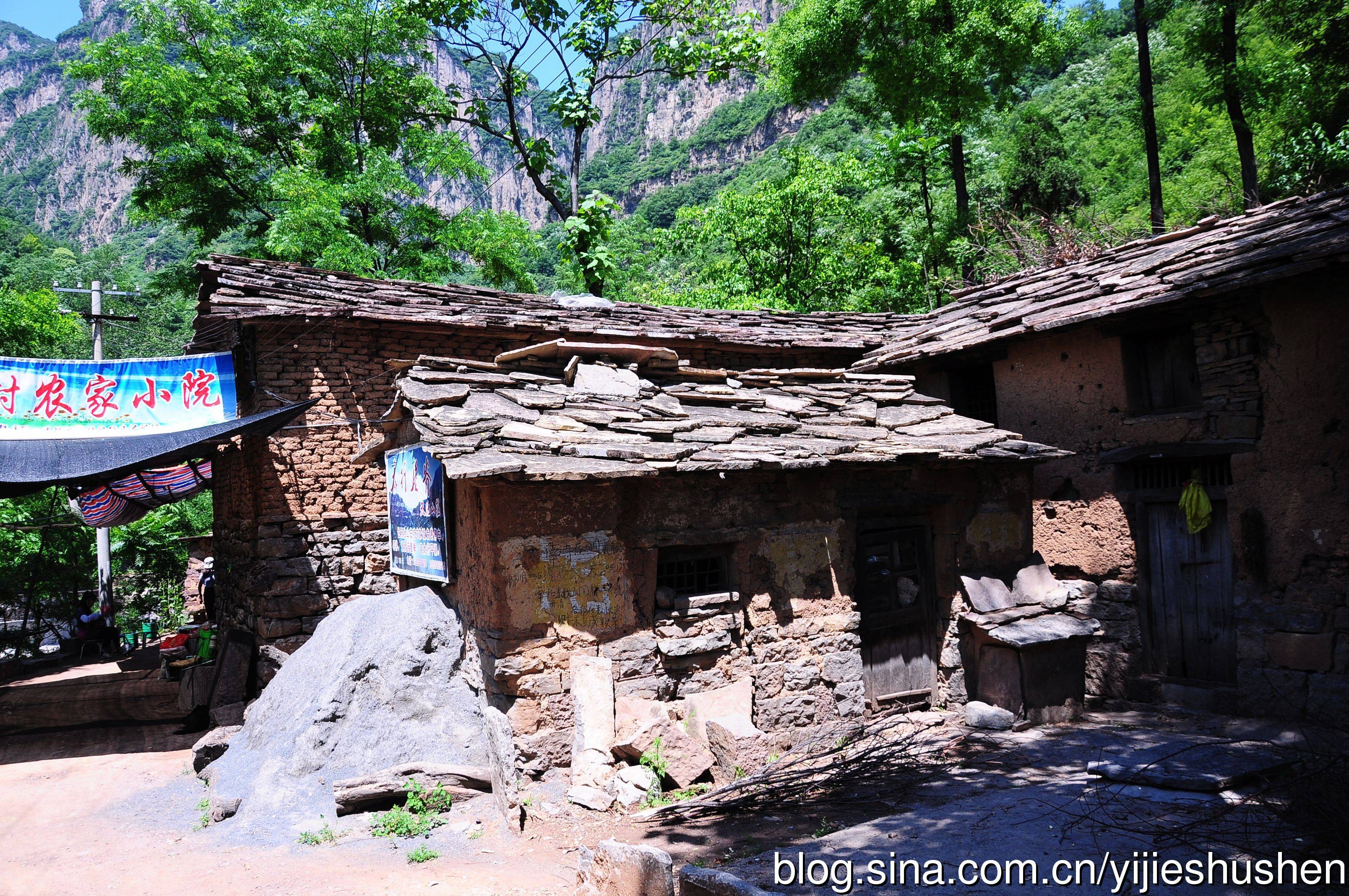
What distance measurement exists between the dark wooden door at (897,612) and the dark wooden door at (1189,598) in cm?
238

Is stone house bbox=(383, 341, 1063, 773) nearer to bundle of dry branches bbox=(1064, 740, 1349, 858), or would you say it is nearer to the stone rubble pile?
the stone rubble pile

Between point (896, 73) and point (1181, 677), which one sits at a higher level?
point (896, 73)

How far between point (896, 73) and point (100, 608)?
2016cm

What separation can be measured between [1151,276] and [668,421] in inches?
214

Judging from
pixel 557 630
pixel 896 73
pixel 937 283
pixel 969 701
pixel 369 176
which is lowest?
pixel 969 701

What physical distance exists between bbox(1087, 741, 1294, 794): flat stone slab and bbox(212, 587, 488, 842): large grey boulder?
5022mm

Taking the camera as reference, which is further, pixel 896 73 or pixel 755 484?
pixel 896 73

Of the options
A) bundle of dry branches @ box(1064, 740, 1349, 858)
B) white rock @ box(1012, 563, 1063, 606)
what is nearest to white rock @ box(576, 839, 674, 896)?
bundle of dry branches @ box(1064, 740, 1349, 858)

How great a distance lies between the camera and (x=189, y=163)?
53.2 feet

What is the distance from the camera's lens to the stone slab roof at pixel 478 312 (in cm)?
930

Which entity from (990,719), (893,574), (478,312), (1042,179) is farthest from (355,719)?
(1042,179)

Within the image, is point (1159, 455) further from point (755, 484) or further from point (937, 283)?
point (937, 283)

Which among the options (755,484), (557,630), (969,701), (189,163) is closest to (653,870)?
(557,630)

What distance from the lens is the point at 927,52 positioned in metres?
16.3
